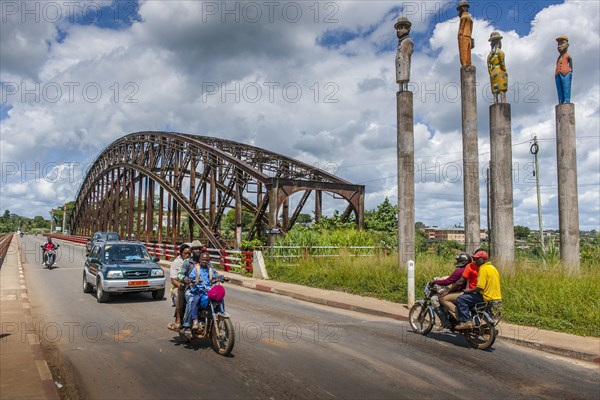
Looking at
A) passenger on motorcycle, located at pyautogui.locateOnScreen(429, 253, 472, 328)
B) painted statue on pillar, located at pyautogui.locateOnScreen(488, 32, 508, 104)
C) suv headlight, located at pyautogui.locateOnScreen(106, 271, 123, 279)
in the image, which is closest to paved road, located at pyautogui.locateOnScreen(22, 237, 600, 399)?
passenger on motorcycle, located at pyautogui.locateOnScreen(429, 253, 472, 328)

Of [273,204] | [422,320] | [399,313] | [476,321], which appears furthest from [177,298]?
[273,204]

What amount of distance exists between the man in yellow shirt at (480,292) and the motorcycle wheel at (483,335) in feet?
0.50

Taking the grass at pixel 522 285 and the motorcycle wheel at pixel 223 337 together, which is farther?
the grass at pixel 522 285

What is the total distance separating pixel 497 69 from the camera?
1289 cm

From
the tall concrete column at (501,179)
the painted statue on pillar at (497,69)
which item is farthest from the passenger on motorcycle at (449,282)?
the painted statue on pillar at (497,69)

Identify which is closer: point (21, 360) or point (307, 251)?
point (21, 360)

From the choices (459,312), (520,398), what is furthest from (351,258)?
(520,398)

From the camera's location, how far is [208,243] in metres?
29.8

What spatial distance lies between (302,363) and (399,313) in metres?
4.59

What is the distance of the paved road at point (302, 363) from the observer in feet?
18.2

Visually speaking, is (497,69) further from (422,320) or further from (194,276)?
(194,276)

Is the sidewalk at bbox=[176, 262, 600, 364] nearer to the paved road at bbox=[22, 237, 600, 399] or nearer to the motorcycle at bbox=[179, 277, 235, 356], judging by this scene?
the paved road at bbox=[22, 237, 600, 399]

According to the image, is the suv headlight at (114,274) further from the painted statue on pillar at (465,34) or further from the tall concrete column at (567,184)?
the tall concrete column at (567,184)

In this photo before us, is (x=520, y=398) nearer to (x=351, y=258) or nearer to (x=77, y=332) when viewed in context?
(x=77, y=332)
